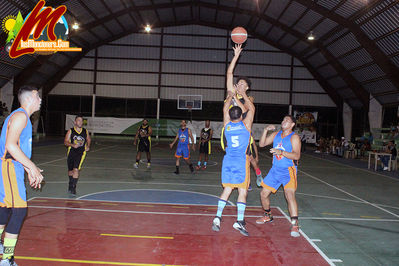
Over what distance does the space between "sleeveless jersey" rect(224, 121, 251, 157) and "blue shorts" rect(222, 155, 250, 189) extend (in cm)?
10

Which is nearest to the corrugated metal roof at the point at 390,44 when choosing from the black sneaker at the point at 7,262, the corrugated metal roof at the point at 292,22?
the corrugated metal roof at the point at 292,22

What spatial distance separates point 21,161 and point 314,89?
3319cm

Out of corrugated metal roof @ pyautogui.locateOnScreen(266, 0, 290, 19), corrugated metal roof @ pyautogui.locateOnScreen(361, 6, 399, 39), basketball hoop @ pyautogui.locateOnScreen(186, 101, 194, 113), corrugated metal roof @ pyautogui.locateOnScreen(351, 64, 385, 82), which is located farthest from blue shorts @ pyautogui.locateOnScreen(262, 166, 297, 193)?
basketball hoop @ pyautogui.locateOnScreen(186, 101, 194, 113)

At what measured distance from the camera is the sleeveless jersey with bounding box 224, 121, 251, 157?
214 inches

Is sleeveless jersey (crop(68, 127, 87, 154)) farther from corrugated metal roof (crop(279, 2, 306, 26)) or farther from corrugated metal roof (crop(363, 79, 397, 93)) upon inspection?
corrugated metal roof (crop(363, 79, 397, 93))

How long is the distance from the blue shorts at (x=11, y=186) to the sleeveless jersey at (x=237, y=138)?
3.04 metres

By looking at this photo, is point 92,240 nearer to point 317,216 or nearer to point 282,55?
point 317,216

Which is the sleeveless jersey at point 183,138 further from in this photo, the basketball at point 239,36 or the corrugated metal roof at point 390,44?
the corrugated metal roof at point 390,44

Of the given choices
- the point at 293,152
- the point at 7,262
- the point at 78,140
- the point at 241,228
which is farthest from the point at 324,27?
the point at 7,262

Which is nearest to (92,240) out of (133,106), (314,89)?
(133,106)

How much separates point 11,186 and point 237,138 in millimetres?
3215

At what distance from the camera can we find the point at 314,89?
33688mm

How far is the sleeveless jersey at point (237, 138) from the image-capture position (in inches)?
214

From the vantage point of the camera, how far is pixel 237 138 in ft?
17.9
